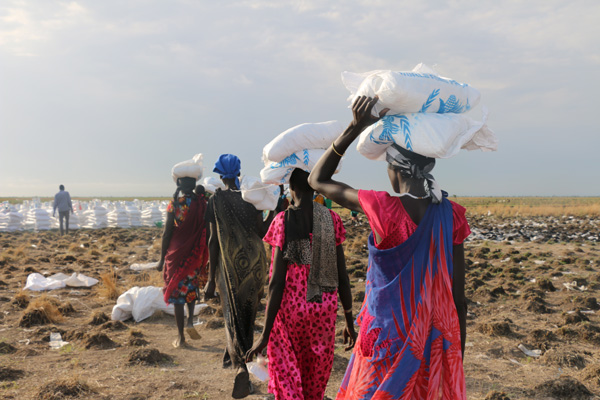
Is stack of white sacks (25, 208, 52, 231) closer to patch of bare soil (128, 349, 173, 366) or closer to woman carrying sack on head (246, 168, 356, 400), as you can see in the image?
patch of bare soil (128, 349, 173, 366)

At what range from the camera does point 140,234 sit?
18.7m

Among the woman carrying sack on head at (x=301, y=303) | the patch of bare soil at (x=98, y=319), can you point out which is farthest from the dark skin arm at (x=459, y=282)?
the patch of bare soil at (x=98, y=319)

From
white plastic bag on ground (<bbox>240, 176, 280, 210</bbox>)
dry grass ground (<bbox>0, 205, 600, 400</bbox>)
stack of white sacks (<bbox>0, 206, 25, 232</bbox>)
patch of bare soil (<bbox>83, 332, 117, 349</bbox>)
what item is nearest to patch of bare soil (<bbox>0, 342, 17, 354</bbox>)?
dry grass ground (<bbox>0, 205, 600, 400</bbox>)

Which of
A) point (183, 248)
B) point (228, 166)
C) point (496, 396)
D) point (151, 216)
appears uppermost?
point (228, 166)

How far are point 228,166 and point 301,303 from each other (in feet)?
6.39

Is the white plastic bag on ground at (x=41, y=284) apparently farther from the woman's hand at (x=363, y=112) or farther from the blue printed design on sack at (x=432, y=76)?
the blue printed design on sack at (x=432, y=76)

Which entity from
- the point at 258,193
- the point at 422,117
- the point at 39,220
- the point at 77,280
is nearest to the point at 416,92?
the point at 422,117

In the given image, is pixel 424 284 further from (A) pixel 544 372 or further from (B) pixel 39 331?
(B) pixel 39 331

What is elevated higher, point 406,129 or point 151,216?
point 406,129

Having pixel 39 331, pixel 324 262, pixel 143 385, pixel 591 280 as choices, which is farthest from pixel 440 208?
pixel 591 280

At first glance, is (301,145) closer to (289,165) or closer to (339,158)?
(289,165)

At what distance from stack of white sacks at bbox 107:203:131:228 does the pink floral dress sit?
2063cm

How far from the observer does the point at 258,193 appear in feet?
12.8

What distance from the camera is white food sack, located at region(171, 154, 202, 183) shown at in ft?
16.4
